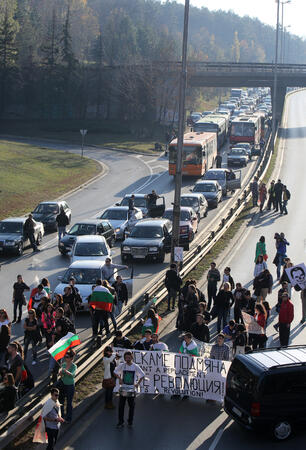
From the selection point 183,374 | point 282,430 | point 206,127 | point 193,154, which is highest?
point 206,127

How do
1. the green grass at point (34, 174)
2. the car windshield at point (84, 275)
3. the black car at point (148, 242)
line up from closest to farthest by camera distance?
the car windshield at point (84, 275) → the black car at point (148, 242) → the green grass at point (34, 174)

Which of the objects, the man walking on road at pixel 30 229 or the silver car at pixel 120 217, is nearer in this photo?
the man walking on road at pixel 30 229

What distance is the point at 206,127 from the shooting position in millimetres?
64562

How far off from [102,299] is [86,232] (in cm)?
1227

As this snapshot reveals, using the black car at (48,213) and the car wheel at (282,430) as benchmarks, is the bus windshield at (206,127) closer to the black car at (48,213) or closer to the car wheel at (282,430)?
the black car at (48,213)

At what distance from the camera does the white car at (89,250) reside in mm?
25555

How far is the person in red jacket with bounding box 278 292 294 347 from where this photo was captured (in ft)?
56.9

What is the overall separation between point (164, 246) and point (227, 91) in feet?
522

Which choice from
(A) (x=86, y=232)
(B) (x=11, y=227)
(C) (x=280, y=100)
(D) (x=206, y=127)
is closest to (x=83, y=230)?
(A) (x=86, y=232)

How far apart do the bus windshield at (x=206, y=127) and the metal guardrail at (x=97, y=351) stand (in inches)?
1159

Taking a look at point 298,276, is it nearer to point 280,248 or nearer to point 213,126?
point 280,248

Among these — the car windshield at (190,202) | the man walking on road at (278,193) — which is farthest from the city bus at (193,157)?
the car windshield at (190,202)

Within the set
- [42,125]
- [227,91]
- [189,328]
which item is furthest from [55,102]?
[227,91]

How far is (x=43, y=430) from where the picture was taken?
1187cm
